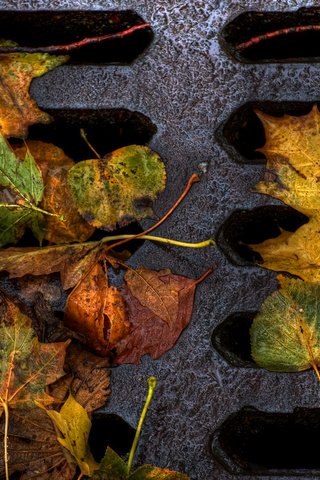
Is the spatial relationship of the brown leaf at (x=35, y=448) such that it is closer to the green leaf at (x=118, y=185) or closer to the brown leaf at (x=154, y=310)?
the brown leaf at (x=154, y=310)

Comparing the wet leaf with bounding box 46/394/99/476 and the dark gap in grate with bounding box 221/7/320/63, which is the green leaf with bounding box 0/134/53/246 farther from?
the dark gap in grate with bounding box 221/7/320/63

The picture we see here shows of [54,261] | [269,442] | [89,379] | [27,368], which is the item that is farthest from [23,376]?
[269,442]

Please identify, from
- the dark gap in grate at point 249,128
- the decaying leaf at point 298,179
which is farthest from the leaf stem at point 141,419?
the dark gap in grate at point 249,128

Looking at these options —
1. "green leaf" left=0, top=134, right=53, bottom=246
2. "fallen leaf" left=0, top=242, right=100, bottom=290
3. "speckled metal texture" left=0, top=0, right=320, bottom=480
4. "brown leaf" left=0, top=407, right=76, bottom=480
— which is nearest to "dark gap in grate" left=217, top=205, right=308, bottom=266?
"speckled metal texture" left=0, top=0, right=320, bottom=480

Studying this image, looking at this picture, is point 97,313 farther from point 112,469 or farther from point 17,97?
point 17,97

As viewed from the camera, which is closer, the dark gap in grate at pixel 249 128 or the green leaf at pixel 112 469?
the green leaf at pixel 112 469

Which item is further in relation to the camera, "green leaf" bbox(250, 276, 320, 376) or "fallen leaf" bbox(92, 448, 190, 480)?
"green leaf" bbox(250, 276, 320, 376)

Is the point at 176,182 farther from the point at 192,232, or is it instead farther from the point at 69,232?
the point at 69,232
